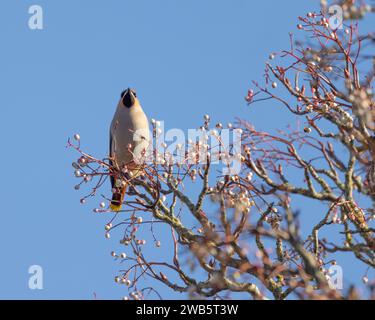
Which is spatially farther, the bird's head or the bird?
the bird's head

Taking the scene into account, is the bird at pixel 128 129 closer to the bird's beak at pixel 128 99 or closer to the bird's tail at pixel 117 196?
the bird's beak at pixel 128 99

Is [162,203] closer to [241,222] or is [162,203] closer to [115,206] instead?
[115,206]

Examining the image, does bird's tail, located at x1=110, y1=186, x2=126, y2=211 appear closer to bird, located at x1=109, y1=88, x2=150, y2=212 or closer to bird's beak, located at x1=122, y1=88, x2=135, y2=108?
bird, located at x1=109, y1=88, x2=150, y2=212

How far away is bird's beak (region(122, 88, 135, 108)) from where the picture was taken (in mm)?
7633

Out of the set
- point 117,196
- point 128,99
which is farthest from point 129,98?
point 117,196

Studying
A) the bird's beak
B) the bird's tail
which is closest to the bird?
the bird's beak

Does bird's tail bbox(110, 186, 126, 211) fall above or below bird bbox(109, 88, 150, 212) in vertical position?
below

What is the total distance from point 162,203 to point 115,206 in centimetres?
65

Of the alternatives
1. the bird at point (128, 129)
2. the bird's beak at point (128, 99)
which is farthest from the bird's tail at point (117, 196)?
the bird's beak at point (128, 99)

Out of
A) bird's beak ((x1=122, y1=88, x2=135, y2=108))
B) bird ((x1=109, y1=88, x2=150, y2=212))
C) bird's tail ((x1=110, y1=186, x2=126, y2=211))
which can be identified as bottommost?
bird's tail ((x1=110, y1=186, x2=126, y2=211))

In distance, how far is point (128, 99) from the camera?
25.4 feet

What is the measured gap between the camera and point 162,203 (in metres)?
4.89

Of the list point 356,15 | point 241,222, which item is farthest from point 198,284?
point 356,15

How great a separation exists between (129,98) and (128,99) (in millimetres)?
14
